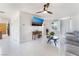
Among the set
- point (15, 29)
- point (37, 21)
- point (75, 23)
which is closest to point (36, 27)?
point (37, 21)

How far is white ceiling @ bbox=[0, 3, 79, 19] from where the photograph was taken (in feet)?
5.09

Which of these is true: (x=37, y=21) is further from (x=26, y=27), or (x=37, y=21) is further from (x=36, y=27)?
(x=26, y=27)

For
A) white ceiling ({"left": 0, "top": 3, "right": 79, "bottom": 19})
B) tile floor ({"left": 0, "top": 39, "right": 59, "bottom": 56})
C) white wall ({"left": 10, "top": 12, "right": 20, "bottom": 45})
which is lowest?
tile floor ({"left": 0, "top": 39, "right": 59, "bottom": 56})

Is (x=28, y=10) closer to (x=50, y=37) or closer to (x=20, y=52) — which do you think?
(x=50, y=37)

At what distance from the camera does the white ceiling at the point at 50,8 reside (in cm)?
155

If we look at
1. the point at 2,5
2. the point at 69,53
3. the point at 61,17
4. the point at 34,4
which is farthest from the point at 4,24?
the point at 69,53

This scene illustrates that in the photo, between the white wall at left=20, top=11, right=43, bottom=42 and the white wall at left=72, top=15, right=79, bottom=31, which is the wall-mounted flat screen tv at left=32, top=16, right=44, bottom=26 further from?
the white wall at left=72, top=15, right=79, bottom=31

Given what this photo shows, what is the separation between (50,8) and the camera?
1603 mm

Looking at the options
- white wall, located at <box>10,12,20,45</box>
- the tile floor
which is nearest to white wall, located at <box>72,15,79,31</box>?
the tile floor

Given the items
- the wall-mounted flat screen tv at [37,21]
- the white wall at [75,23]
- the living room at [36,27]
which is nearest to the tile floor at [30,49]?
the living room at [36,27]

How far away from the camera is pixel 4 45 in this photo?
159 centimetres

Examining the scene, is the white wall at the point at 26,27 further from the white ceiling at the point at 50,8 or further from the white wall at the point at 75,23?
the white wall at the point at 75,23

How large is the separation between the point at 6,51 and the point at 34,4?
91cm

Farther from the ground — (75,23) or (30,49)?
(75,23)
